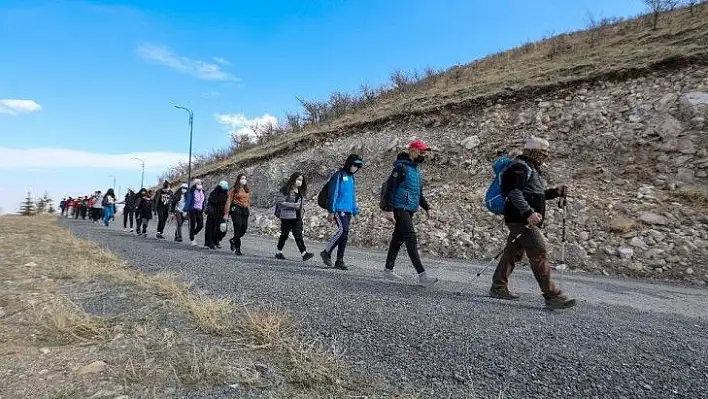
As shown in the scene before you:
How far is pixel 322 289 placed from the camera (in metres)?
5.14

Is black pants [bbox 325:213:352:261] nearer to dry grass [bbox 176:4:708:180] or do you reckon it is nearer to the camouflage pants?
the camouflage pants

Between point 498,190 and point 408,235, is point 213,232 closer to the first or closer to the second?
point 408,235

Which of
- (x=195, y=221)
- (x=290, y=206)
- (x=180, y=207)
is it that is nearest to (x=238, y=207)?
(x=290, y=206)

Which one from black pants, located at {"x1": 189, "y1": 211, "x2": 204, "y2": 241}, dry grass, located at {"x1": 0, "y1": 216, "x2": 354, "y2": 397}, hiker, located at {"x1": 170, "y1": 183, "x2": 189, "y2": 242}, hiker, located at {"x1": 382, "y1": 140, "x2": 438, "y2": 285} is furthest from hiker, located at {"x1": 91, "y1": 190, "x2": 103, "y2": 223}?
hiker, located at {"x1": 382, "y1": 140, "x2": 438, "y2": 285}

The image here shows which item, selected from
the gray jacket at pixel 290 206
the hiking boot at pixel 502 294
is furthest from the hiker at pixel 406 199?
the gray jacket at pixel 290 206

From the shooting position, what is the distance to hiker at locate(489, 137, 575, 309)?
4.69 meters

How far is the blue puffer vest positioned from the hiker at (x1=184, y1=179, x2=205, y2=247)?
24.2ft

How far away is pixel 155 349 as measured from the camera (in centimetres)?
310

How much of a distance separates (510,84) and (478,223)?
9436 millimetres

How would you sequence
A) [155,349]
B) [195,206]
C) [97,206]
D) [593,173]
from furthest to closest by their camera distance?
[97,206] < [593,173] < [195,206] < [155,349]

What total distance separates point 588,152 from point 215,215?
463 inches

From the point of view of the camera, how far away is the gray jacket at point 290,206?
28.2ft

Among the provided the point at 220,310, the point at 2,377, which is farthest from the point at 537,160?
the point at 2,377

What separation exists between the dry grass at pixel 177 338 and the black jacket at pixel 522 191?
2.69 metres
